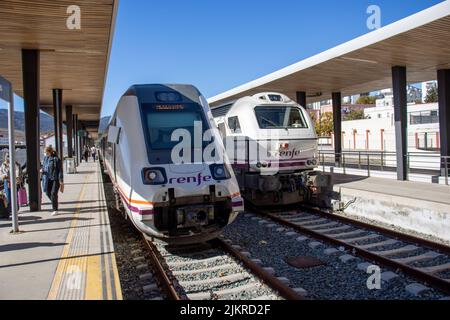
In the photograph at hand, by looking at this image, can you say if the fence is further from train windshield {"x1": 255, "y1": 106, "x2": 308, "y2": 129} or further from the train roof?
the train roof

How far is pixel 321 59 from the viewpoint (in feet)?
46.6

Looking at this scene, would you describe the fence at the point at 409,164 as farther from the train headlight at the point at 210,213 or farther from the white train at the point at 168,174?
the train headlight at the point at 210,213

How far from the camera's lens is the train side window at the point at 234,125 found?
11.5 m

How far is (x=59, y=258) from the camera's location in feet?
19.8

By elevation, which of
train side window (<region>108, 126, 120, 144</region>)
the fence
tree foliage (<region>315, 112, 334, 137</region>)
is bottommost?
the fence

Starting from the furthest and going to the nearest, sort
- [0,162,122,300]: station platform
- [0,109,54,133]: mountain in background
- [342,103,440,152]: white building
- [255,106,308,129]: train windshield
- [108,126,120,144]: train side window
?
[342,103,440,152]: white building → [0,109,54,133]: mountain in background → [255,106,308,129]: train windshield → [108,126,120,144]: train side window → [0,162,122,300]: station platform

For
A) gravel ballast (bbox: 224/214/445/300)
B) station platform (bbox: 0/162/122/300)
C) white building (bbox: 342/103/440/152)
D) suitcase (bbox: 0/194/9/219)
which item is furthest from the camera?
white building (bbox: 342/103/440/152)

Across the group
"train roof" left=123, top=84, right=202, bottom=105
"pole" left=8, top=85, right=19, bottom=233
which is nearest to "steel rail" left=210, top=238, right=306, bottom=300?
"train roof" left=123, top=84, right=202, bottom=105

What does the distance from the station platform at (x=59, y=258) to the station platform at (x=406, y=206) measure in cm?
662

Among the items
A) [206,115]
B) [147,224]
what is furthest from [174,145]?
[147,224]

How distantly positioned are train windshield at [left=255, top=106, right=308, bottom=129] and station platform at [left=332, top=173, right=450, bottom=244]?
233 cm

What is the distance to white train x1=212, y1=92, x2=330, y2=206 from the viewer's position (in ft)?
35.6

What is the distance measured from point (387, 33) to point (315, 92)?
10925mm
